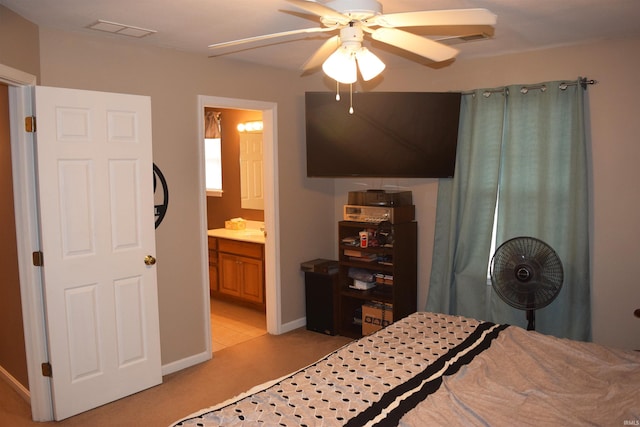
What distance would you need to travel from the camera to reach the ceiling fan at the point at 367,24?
1.94 m

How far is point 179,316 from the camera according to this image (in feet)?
13.1

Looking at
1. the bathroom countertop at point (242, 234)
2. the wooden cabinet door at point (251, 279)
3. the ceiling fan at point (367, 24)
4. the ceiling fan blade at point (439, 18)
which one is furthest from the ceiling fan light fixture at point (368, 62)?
the wooden cabinet door at point (251, 279)

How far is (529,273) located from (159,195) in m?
2.64

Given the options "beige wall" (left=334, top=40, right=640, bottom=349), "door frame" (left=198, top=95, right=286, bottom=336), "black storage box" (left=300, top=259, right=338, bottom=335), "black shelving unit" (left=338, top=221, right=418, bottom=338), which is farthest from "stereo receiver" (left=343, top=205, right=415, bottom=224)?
"beige wall" (left=334, top=40, right=640, bottom=349)

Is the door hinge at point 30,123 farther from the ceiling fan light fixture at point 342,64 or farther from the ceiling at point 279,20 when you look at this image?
the ceiling fan light fixture at point 342,64

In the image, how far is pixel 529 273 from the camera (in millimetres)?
3342

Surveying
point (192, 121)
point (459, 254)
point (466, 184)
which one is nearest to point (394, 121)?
point (466, 184)

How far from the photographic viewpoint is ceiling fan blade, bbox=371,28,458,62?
221cm

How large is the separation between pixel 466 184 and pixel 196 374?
262 centimetres

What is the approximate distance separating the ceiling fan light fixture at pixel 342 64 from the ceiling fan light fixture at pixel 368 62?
0.04 m

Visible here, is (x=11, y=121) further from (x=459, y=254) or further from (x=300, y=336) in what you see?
(x=459, y=254)

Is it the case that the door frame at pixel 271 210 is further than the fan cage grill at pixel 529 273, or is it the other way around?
the door frame at pixel 271 210

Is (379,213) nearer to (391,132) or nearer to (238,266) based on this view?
(391,132)

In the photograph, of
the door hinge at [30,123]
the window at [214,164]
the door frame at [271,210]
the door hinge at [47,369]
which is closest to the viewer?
the door hinge at [30,123]
